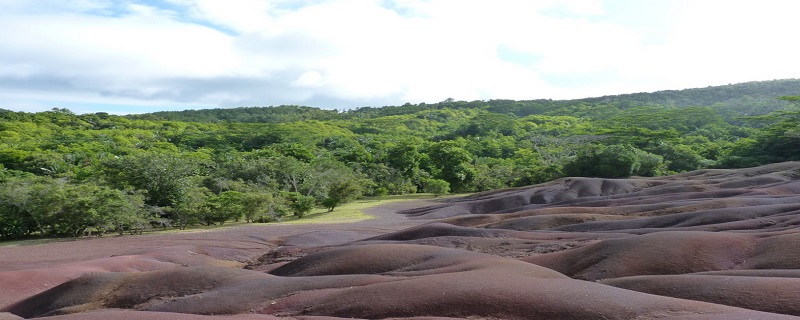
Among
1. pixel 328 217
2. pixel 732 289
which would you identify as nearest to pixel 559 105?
pixel 328 217

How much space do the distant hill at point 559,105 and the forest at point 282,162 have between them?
24.5 m

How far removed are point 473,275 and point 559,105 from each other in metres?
147

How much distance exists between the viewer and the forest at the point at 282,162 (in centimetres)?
3102

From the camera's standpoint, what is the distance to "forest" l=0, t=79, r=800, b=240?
1221 inches

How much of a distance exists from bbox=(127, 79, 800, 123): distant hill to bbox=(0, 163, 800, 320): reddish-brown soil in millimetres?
111593

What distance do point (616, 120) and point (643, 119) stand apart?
5047 mm

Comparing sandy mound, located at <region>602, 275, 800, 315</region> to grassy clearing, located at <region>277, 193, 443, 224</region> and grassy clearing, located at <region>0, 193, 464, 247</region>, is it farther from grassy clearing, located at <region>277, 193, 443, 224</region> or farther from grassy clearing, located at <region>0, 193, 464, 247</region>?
grassy clearing, located at <region>277, 193, 443, 224</region>

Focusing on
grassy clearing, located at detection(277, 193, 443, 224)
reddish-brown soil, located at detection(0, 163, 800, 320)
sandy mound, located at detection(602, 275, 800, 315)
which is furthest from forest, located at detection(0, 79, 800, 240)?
sandy mound, located at detection(602, 275, 800, 315)

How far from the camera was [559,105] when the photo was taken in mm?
151500

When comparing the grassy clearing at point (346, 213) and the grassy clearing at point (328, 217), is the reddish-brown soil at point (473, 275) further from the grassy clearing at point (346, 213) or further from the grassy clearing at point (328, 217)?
the grassy clearing at point (346, 213)

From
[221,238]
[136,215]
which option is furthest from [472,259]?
[136,215]

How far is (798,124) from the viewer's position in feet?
182

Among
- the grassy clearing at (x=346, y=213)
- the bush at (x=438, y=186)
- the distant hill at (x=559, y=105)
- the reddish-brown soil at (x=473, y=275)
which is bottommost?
the grassy clearing at (x=346, y=213)

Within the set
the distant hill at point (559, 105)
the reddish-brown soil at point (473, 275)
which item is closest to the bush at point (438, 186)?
the reddish-brown soil at point (473, 275)
